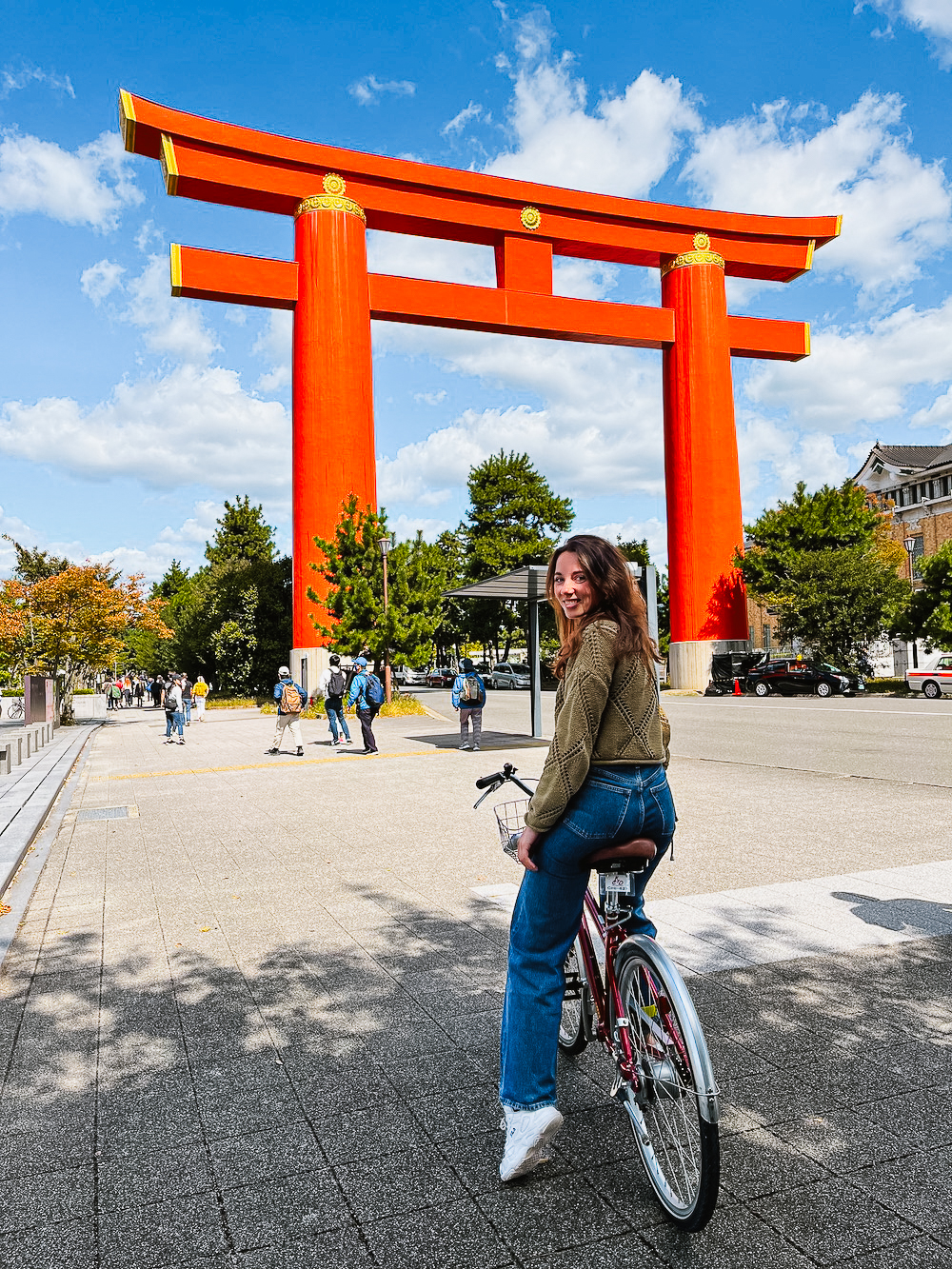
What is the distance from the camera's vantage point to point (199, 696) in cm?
3625

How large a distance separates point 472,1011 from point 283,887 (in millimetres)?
2683

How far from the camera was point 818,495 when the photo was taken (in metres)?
38.6

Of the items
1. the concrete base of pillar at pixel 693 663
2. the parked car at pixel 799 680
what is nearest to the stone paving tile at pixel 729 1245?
the parked car at pixel 799 680

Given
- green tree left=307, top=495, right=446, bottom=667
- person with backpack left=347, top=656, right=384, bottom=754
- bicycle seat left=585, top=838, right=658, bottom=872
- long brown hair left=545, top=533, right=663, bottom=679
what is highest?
green tree left=307, top=495, right=446, bottom=667

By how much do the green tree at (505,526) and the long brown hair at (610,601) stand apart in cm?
5321

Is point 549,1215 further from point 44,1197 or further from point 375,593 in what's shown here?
point 375,593

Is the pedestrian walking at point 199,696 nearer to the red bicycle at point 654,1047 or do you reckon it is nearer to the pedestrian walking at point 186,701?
the pedestrian walking at point 186,701

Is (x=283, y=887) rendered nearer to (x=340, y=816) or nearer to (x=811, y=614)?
(x=340, y=816)

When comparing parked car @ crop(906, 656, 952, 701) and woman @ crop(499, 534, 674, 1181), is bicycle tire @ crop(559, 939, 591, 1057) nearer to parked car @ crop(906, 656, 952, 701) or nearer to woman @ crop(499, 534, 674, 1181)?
woman @ crop(499, 534, 674, 1181)

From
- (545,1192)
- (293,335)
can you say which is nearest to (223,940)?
(545,1192)

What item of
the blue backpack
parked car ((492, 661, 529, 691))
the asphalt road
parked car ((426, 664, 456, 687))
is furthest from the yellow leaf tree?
parked car ((426, 664, 456, 687))

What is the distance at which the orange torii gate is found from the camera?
1260 inches

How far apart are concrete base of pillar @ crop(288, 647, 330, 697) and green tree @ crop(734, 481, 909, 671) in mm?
17238

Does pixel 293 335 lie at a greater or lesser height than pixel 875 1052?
greater
